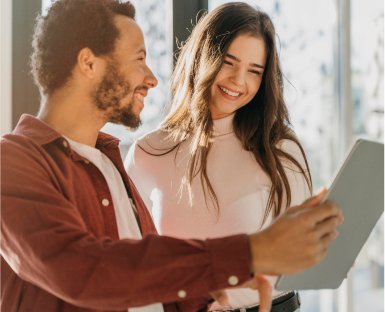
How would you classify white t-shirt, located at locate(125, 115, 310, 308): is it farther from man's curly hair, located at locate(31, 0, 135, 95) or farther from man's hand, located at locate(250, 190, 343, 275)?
man's hand, located at locate(250, 190, 343, 275)

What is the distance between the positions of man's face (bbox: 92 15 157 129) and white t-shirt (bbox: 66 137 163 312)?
89 millimetres

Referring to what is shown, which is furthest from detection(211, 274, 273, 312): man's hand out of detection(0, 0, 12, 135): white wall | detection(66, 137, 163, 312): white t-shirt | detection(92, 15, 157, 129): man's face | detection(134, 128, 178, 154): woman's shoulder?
detection(0, 0, 12, 135): white wall

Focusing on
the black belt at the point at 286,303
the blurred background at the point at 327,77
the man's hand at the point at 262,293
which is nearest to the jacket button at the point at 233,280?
the man's hand at the point at 262,293

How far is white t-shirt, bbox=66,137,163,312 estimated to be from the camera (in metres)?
1.26

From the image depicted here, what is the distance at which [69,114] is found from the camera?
1.24 meters

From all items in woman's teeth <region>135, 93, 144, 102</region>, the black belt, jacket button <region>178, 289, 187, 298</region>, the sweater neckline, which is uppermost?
woman's teeth <region>135, 93, 144, 102</region>

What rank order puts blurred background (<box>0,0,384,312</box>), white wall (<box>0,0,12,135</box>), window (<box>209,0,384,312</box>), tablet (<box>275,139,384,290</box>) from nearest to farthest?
1. tablet (<box>275,139,384,290</box>)
2. white wall (<box>0,0,12,135</box>)
3. blurred background (<box>0,0,384,312</box>)
4. window (<box>209,0,384,312</box>)

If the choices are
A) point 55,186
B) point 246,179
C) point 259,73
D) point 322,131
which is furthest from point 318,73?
point 55,186

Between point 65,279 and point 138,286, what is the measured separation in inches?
4.6

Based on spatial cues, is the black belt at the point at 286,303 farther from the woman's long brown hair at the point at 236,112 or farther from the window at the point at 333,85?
the window at the point at 333,85

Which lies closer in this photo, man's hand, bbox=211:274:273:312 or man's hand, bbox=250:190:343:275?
man's hand, bbox=250:190:343:275

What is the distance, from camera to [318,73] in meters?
2.71

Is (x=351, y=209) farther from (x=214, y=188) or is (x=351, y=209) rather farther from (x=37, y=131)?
(x=214, y=188)

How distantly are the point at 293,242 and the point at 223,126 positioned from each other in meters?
1.13
